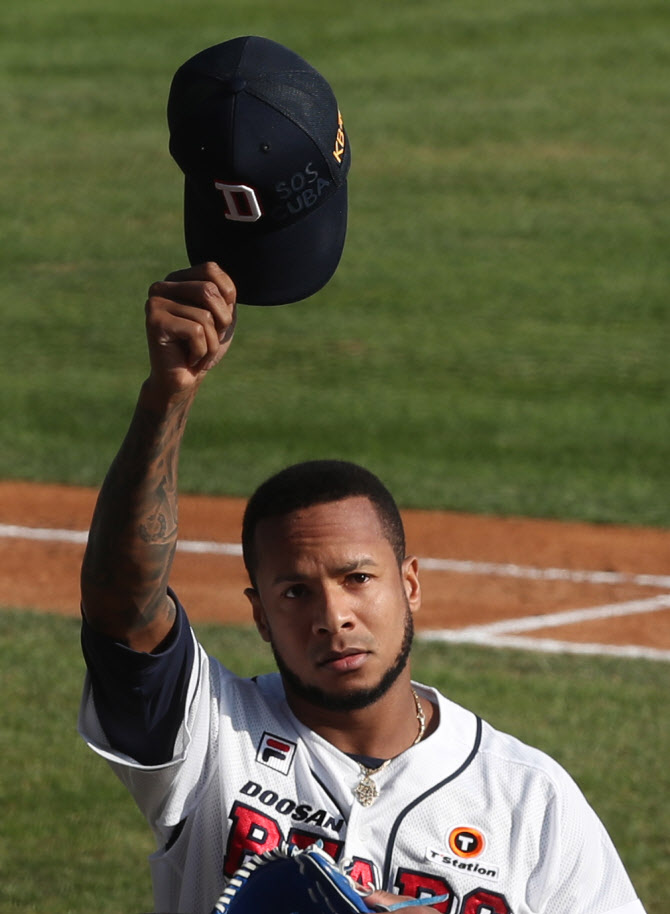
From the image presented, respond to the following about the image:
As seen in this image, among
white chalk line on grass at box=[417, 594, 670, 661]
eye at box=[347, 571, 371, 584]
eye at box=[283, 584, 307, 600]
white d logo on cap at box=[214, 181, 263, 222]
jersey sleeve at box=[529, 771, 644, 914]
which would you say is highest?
white d logo on cap at box=[214, 181, 263, 222]

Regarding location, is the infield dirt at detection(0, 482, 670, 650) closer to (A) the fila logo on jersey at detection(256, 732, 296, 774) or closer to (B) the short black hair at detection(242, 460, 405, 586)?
A: (B) the short black hair at detection(242, 460, 405, 586)

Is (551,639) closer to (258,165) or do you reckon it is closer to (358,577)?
A: (358,577)

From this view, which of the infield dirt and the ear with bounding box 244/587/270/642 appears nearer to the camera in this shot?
the ear with bounding box 244/587/270/642

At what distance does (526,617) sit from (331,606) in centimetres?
514

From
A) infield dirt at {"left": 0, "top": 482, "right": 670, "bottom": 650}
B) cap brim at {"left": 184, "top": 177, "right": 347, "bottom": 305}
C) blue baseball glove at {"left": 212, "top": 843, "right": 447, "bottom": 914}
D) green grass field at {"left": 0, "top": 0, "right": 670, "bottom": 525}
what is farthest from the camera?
green grass field at {"left": 0, "top": 0, "right": 670, "bottom": 525}

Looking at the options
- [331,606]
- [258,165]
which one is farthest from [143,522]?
[258,165]

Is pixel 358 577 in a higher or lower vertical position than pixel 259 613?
higher

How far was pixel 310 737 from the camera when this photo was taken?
2.98 meters

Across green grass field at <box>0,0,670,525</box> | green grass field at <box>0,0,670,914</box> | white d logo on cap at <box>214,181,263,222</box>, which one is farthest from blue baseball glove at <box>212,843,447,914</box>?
green grass field at <box>0,0,670,525</box>

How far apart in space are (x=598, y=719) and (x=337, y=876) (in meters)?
4.32

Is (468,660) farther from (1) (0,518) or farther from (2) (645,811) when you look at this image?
(1) (0,518)

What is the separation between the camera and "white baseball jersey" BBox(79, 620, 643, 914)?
9.25 feet

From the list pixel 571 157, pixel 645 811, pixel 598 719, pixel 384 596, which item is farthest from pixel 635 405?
pixel 384 596

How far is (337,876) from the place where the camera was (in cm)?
245
